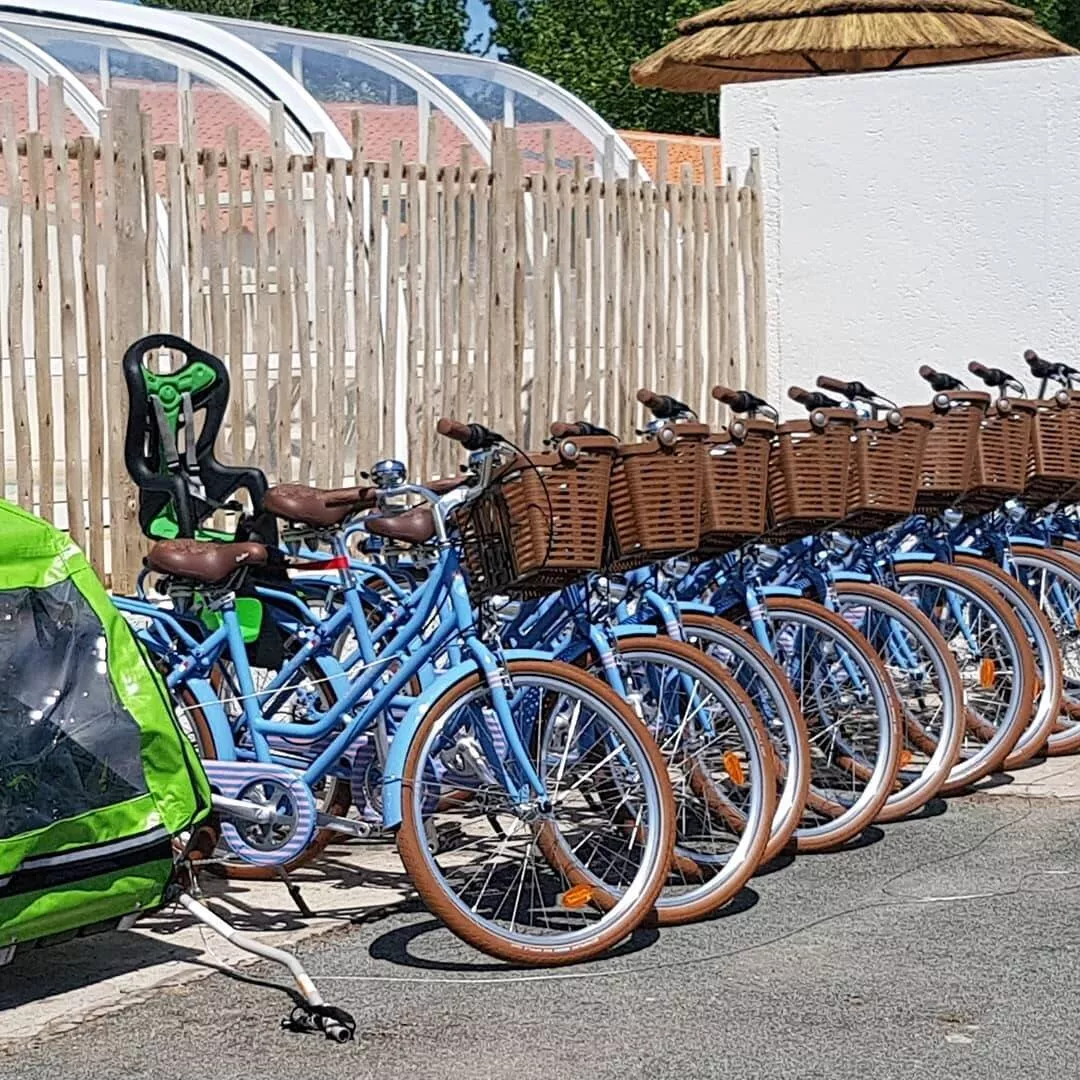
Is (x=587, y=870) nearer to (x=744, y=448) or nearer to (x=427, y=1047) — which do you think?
(x=427, y=1047)

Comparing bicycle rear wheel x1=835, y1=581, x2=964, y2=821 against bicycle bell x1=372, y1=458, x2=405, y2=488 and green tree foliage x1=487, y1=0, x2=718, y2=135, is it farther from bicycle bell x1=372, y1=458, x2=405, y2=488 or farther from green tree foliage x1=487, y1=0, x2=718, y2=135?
green tree foliage x1=487, y1=0, x2=718, y2=135

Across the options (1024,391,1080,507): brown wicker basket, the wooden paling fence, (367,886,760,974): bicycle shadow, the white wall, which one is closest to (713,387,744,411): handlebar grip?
(1024,391,1080,507): brown wicker basket

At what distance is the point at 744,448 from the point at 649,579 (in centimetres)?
43

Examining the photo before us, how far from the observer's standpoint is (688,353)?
1067 cm

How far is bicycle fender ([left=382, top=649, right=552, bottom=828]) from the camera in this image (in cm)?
486

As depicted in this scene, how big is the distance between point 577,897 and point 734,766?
720mm

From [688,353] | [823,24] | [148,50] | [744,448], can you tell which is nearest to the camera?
[744,448]

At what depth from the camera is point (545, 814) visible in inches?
201

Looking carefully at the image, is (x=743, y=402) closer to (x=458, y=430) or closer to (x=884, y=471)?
(x=884, y=471)

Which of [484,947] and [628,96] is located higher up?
[628,96]

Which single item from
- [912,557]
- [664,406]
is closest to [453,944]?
[664,406]

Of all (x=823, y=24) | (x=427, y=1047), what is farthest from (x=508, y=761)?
(x=823, y=24)

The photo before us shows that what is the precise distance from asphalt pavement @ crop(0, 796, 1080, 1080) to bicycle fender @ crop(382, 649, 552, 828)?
→ 1.39 feet

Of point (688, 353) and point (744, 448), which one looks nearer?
point (744, 448)
